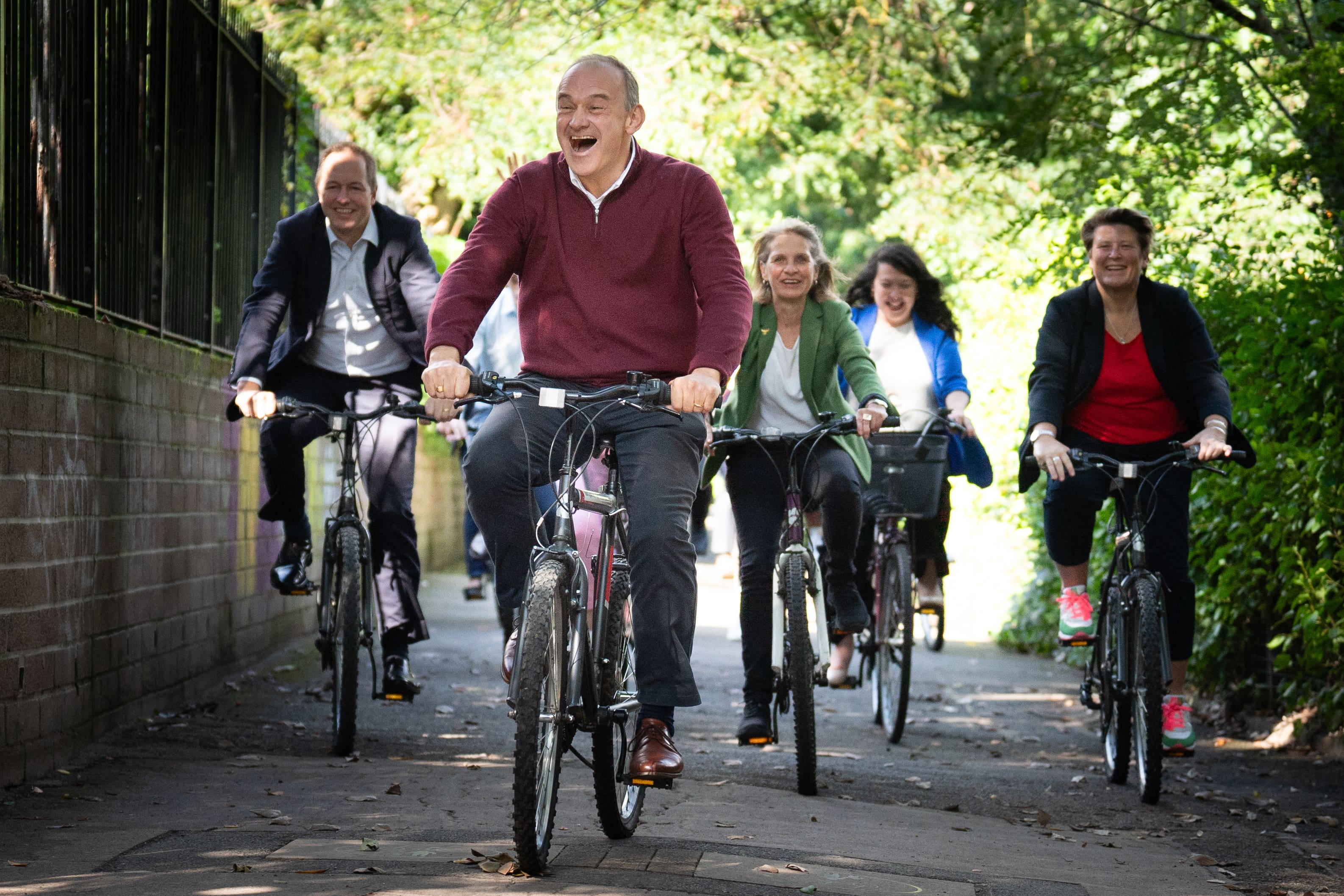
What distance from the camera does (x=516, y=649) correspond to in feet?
14.8

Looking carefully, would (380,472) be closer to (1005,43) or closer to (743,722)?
(743,722)

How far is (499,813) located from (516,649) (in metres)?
1.11

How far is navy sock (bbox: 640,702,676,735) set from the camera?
15.8 ft

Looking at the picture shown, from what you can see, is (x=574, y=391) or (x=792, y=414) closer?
(x=574, y=391)

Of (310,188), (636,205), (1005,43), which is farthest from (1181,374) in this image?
(310,188)

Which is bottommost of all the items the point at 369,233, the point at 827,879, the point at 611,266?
the point at 827,879

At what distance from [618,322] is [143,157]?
11.5 ft

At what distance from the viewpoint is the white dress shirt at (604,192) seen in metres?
5.02

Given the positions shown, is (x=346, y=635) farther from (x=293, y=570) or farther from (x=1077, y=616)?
(x=1077, y=616)

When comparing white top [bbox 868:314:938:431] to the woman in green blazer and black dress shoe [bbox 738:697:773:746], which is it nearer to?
the woman in green blazer

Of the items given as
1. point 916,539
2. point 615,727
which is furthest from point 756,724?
point 916,539

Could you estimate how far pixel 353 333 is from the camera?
7293mm

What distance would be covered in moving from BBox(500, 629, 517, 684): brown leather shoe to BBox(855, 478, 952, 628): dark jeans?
13.2 ft

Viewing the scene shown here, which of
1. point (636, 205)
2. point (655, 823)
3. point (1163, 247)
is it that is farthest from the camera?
point (1163, 247)
